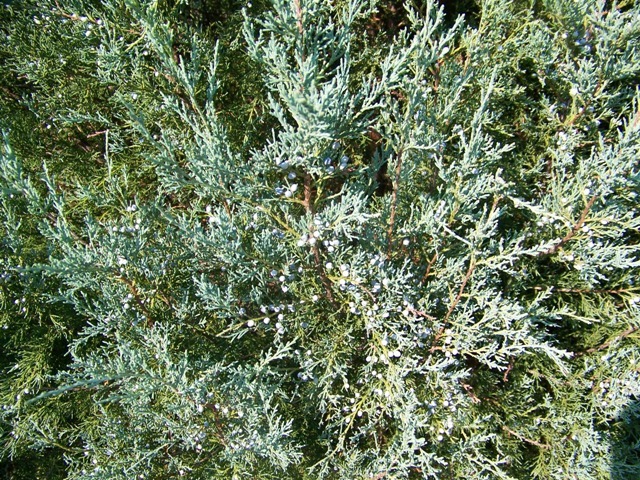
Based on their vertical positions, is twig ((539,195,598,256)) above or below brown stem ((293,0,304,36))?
below

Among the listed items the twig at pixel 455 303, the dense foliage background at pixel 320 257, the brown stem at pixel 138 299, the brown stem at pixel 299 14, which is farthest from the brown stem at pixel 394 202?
the brown stem at pixel 138 299

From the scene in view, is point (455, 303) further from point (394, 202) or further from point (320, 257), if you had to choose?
point (320, 257)

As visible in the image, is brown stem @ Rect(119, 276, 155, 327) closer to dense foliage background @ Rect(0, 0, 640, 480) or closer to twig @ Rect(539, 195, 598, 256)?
dense foliage background @ Rect(0, 0, 640, 480)

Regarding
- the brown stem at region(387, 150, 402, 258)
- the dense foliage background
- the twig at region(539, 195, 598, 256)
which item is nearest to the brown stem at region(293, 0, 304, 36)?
the dense foliage background

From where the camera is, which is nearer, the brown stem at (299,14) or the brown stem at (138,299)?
the brown stem at (299,14)

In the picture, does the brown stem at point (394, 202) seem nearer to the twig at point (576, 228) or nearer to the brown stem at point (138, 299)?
the twig at point (576, 228)

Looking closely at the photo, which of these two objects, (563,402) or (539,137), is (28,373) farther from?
(539,137)

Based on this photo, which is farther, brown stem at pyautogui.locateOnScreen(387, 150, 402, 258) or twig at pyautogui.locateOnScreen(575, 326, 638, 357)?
twig at pyautogui.locateOnScreen(575, 326, 638, 357)

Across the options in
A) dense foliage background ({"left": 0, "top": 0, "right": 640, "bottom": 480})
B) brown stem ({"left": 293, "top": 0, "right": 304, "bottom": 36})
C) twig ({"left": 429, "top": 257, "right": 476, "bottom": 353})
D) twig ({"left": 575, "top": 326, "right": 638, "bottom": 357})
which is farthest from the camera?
twig ({"left": 575, "top": 326, "right": 638, "bottom": 357})

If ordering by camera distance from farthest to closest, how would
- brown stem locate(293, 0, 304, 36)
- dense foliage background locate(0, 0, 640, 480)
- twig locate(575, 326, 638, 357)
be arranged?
twig locate(575, 326, 638, 357)
dense foliage background locate(0, 0, 640, 480)
brown stem locate(293, 0, 304, 36)
